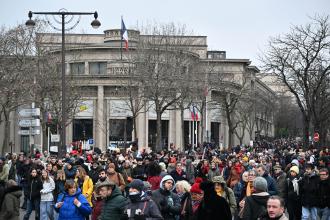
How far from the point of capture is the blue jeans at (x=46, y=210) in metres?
16.0

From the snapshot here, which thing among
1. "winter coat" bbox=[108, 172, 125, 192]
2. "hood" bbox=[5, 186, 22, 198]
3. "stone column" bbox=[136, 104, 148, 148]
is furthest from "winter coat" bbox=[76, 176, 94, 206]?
"stone column" bbox=[136, 104, 148, 148]

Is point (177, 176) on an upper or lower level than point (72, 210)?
upper

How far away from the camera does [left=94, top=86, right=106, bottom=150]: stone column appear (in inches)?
2933

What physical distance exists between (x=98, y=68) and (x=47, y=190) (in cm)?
6184

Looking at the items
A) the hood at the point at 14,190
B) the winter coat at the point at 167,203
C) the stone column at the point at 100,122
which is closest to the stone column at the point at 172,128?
the stone column at the point at 100,122

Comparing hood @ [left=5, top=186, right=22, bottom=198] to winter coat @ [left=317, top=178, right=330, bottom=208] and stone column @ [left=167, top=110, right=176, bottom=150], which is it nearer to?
winter coat @ [left=317, top=178, right=330, bottom=208]

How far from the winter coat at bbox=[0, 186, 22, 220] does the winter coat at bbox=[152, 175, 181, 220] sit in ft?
7.83

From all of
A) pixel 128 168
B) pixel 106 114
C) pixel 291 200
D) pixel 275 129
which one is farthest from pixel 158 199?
pixel 275 129

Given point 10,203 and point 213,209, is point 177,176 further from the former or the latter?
point 213,209

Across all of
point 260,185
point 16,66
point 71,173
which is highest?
point 16,66

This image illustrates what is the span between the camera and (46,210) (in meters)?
16.1

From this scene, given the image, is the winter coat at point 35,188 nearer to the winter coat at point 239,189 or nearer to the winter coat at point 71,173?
the winter coat at point 71,173

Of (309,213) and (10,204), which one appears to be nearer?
(10,204)

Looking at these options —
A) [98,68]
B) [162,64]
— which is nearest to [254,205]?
[162,64]
